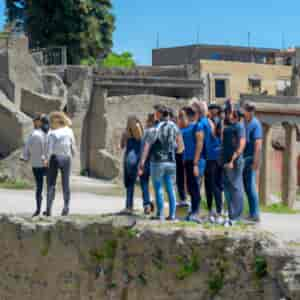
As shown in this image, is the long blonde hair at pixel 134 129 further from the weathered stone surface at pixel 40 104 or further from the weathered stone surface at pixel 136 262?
the weathered stone surface at pixel 40 104

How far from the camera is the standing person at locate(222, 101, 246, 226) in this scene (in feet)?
33.7

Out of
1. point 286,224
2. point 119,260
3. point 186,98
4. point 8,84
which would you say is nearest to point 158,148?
Result: point 119,260

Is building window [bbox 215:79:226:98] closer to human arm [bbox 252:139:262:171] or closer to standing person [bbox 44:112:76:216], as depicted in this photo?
standing person [bbox 44:112:76:216]

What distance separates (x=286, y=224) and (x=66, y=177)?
322cm

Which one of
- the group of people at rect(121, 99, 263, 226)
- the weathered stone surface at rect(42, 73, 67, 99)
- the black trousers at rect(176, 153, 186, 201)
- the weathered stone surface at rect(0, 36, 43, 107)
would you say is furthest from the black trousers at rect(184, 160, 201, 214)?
the weathered stone surface at rect(42, 73, 67, 99)

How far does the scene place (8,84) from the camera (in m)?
27.0

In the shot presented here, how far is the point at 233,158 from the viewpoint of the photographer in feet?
33.8

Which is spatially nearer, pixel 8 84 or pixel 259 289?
pixel 259 289

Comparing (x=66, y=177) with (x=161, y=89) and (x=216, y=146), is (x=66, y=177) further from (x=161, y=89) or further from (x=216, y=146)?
(x=161, y=89)

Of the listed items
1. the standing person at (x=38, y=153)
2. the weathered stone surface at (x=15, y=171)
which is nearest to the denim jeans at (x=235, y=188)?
the standing person at (x=38, y=153)

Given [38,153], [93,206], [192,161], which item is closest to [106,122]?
[93,206]

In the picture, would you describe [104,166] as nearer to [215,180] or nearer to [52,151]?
[52,151]

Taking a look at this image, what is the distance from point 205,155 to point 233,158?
447mm

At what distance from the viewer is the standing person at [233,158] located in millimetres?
10258
